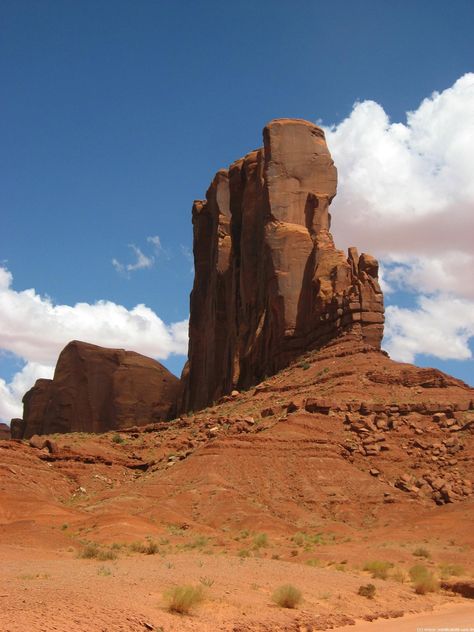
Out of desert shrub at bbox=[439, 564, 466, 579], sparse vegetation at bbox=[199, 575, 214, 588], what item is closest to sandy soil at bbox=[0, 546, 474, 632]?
sparse vegetation at bbox=[199, 575, 214, 588]

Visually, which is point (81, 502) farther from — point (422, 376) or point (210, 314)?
point (210, 314)

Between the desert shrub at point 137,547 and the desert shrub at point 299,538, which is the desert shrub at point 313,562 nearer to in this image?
the desert shrub at point 299,538

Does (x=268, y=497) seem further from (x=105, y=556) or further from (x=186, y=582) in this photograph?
(x=186, y=582)

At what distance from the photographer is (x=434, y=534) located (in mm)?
31188

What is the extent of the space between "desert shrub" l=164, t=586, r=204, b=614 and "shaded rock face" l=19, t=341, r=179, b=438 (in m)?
64.2

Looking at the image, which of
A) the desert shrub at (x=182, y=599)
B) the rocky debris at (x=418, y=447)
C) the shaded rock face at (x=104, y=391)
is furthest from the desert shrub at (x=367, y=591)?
the shaded rock face at (x=104, y=391)

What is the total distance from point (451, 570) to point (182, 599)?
13353mm

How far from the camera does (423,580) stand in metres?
22.6

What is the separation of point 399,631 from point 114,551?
11815 millimetres

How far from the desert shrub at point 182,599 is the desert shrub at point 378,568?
9.54 m

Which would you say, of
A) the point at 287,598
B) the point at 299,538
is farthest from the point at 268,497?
the point at 287,598

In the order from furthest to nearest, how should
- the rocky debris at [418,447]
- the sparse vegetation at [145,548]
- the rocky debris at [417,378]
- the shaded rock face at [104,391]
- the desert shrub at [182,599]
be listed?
the shaded rock face at [104,391]
the rocky debris at [417,378]
the rocky debris at [418,447]
the sparse vegetation at [145,548]
the desert shrub at [182,599]

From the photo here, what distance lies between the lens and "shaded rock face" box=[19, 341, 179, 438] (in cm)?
8156

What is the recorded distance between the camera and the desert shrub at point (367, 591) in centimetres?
2023
